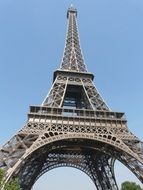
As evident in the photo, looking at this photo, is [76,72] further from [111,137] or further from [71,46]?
[111,137]

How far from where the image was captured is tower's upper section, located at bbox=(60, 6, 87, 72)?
3305 centimetres

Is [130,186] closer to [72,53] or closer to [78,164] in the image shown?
[78,164]

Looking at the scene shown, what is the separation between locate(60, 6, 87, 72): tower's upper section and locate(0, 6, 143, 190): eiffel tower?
5.8 inches

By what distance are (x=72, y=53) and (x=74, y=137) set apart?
566 inches

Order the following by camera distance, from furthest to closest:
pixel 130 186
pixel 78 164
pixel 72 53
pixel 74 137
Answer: pixel 72 53
pixel 130 186
pixel 78 164
pixel 74 137

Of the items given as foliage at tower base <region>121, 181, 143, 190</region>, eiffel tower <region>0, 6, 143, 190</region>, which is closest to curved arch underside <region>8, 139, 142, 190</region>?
eiffel tower <region>0, 6, 143, 190</region>

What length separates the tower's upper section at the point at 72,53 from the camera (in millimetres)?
33047

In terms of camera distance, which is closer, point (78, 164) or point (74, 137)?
point (74, 137)

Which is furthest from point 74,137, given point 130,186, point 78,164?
point 130,186

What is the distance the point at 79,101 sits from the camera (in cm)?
3281

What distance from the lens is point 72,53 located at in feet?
114

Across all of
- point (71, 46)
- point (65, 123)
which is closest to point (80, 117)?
point (65, 123)

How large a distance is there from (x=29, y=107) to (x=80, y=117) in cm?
445

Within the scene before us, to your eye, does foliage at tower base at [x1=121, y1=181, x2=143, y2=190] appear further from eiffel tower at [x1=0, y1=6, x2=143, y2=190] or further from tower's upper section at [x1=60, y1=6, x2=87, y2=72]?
tower's upper section at [x1=60, y1=6, x2=87, y2=72]
